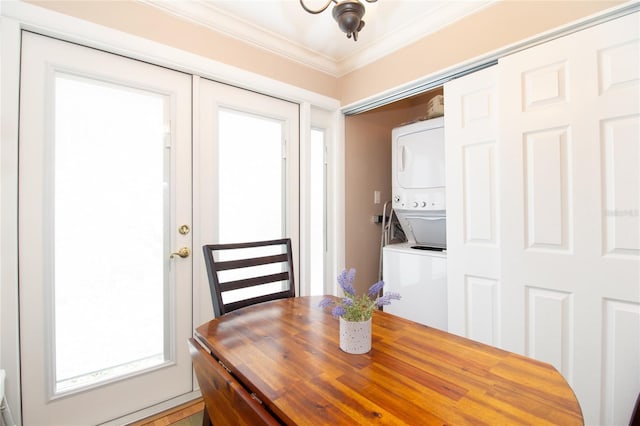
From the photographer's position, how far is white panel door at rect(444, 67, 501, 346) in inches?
68.6

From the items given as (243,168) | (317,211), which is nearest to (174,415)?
(243,168)

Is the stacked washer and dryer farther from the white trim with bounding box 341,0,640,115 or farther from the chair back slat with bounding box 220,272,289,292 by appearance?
the chair back slat with bounding box 220,272,289,292

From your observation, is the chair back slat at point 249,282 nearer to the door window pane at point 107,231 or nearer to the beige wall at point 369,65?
the door window pane at point 107,231

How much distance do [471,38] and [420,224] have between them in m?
1.39

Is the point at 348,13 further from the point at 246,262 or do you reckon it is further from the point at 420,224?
the point at 420,224

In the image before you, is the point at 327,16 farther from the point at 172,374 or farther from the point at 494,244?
the point at 172,374

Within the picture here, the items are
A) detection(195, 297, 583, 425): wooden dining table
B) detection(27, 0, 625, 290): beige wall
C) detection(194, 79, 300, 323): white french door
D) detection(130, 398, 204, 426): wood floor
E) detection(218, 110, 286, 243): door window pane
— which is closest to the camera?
detection(195, 297, 583, 425): wooden dining table

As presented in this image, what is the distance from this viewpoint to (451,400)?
70cm

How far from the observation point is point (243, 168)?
7.16 ft

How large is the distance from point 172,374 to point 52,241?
40.6 inches

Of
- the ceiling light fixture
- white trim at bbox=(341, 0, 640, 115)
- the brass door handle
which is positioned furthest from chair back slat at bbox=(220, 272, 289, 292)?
white trim at bbox=(341, 0, 640, 115)

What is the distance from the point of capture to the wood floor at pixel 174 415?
5.57 ft

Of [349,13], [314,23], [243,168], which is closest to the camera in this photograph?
[349,13]

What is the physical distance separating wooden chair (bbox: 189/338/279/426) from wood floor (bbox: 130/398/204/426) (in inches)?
42.2
